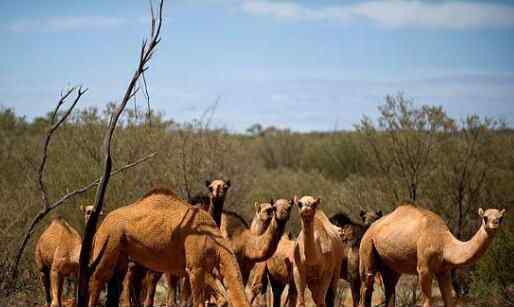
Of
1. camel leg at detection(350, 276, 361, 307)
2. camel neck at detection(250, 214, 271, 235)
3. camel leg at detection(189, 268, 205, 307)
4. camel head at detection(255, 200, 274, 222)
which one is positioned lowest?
camel leg at detection(350, 276, 361, 307)

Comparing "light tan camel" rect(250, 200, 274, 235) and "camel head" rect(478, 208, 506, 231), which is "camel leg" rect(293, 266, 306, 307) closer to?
"light tan camel" rect(250, 200, 274, 235)

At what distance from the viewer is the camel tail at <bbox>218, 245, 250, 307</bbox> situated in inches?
388

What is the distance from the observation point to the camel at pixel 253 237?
12211 millimetres

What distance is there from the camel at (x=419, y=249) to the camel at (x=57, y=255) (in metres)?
4.97

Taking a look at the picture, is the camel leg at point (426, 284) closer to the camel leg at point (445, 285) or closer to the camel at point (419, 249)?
the camel at point (419, 249)

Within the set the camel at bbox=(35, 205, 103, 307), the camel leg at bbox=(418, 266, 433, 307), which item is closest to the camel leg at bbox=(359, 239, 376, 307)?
the camel leg at bbox=(418, 266, 433, 307)

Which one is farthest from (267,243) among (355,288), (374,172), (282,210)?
(374,172)

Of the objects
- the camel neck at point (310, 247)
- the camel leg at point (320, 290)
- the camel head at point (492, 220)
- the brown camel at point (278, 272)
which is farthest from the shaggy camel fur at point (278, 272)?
the camel head at point (492, 220)

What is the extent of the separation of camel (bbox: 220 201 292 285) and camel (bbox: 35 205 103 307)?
2.48 metres

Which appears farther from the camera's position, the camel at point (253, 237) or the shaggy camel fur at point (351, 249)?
the shaggy camel fur at point (351, 249)

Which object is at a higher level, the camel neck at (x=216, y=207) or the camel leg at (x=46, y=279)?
the camel neck at (x=216, y=207)

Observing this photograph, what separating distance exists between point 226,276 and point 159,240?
3.40 ft

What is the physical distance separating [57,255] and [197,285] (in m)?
4.98

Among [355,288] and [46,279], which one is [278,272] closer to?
[355,288]
